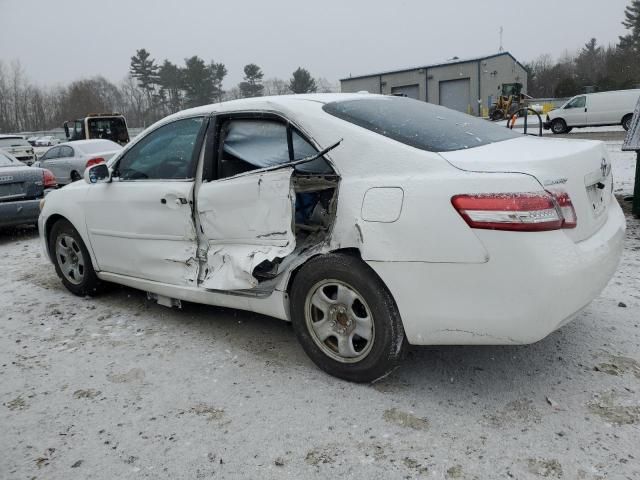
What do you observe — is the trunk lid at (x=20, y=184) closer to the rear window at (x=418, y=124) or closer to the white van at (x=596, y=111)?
the rear window at (x=418, y=124)

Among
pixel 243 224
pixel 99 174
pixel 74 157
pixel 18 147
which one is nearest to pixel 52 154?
pixel 74 157

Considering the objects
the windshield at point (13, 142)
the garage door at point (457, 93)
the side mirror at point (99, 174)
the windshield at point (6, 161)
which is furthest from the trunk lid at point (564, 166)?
the garage door at point (457, 93)

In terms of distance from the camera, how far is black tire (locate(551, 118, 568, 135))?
76.6 ft

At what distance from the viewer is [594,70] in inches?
2564

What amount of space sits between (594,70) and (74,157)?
6807cm

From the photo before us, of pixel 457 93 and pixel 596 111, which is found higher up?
pixel 457 93

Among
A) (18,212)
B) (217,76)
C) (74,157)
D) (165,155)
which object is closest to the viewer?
(165,155)

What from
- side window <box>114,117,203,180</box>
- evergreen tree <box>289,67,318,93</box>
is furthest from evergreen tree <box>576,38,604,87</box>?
side window <box>114,117,203,180</box>

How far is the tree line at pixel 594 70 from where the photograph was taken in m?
46.4

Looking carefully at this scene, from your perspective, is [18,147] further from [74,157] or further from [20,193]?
[20,193]

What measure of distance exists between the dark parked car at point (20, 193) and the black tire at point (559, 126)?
21.7 m

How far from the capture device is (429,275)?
8.42 feet

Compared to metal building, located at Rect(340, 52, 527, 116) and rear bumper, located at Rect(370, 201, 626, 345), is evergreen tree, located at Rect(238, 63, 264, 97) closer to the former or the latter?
metal building, located at Rect(340, 52, 527, 116)

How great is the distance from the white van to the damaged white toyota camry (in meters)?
22.3
